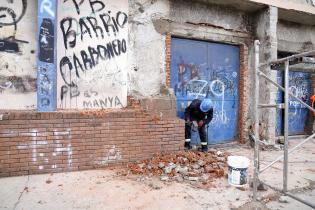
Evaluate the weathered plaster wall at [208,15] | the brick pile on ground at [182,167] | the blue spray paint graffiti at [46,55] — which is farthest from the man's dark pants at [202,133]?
the blue spray paint graffiti at [46,55]

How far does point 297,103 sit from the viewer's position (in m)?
9.68

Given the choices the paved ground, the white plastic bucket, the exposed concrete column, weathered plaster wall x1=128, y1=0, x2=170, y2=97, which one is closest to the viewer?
the paved ground

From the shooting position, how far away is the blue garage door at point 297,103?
9461mm

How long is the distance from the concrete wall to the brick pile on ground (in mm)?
1530

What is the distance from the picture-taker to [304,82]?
9.82 m

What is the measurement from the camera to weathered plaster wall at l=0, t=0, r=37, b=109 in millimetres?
5258

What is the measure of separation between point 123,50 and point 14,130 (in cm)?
277

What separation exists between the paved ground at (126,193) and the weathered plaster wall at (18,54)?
154 centimetres

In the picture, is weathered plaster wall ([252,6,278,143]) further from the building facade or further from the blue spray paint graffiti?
the blue spray paint graffiti

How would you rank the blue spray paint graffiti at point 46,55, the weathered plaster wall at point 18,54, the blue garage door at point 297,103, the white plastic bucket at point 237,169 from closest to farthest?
the white plastic bucket at point 237,169
the blue spray paint graffiti at point 46,55
the weathered plaster wall at point 18,54
the blue garage door at point 297,103

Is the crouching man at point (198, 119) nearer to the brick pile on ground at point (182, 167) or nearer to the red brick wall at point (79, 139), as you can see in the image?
the red brick wall at point (79, 139)

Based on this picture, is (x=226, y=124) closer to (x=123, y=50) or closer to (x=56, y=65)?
(x=123, y=50)

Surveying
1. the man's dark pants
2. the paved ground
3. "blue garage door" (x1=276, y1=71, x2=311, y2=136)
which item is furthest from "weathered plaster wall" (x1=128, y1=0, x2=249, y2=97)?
"blue garage door" (x1=276, y1=71, x2=311, y2=136)

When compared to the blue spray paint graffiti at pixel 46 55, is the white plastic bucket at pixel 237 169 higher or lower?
lower
